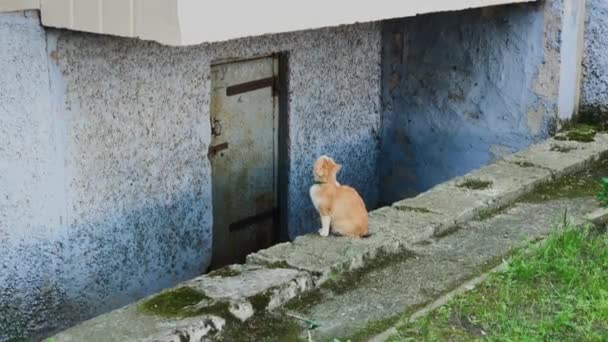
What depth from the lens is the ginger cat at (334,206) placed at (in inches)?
206

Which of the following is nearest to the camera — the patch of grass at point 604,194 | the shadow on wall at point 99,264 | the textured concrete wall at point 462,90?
the shadow on wall at point 99,264

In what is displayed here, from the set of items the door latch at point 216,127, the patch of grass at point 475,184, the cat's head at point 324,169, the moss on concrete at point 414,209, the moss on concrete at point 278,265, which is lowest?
the moss on concrete at point 278,265

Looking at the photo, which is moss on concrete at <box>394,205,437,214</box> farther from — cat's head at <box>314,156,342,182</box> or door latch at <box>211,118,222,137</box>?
door latch at <box>211,118,222,137</box>

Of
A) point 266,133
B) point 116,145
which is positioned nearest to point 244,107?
point 266,133

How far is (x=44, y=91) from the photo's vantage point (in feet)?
18.4

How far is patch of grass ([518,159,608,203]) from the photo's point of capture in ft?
20.7

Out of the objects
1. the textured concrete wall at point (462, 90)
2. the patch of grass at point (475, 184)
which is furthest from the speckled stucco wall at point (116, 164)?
the patch of grass at point (475, 184)

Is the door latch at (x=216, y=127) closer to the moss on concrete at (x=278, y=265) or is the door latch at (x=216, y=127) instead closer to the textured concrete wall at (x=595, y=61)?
the moss on concrete at (x=278, y=265)

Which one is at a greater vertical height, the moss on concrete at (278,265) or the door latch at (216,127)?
the door latch at (216,127)

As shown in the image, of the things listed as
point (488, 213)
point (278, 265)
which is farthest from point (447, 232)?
point (278, 265)

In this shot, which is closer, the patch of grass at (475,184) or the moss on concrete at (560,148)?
the patch of grass at (475,184)

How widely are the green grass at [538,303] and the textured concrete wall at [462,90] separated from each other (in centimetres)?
254

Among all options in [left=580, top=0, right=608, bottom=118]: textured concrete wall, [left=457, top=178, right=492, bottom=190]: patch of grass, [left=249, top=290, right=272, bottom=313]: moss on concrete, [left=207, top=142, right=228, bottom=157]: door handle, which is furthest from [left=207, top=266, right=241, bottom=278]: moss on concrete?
[left=580, top=0, right=608, bottom=118]: textured concrete wall

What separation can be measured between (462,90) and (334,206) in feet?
10.6
